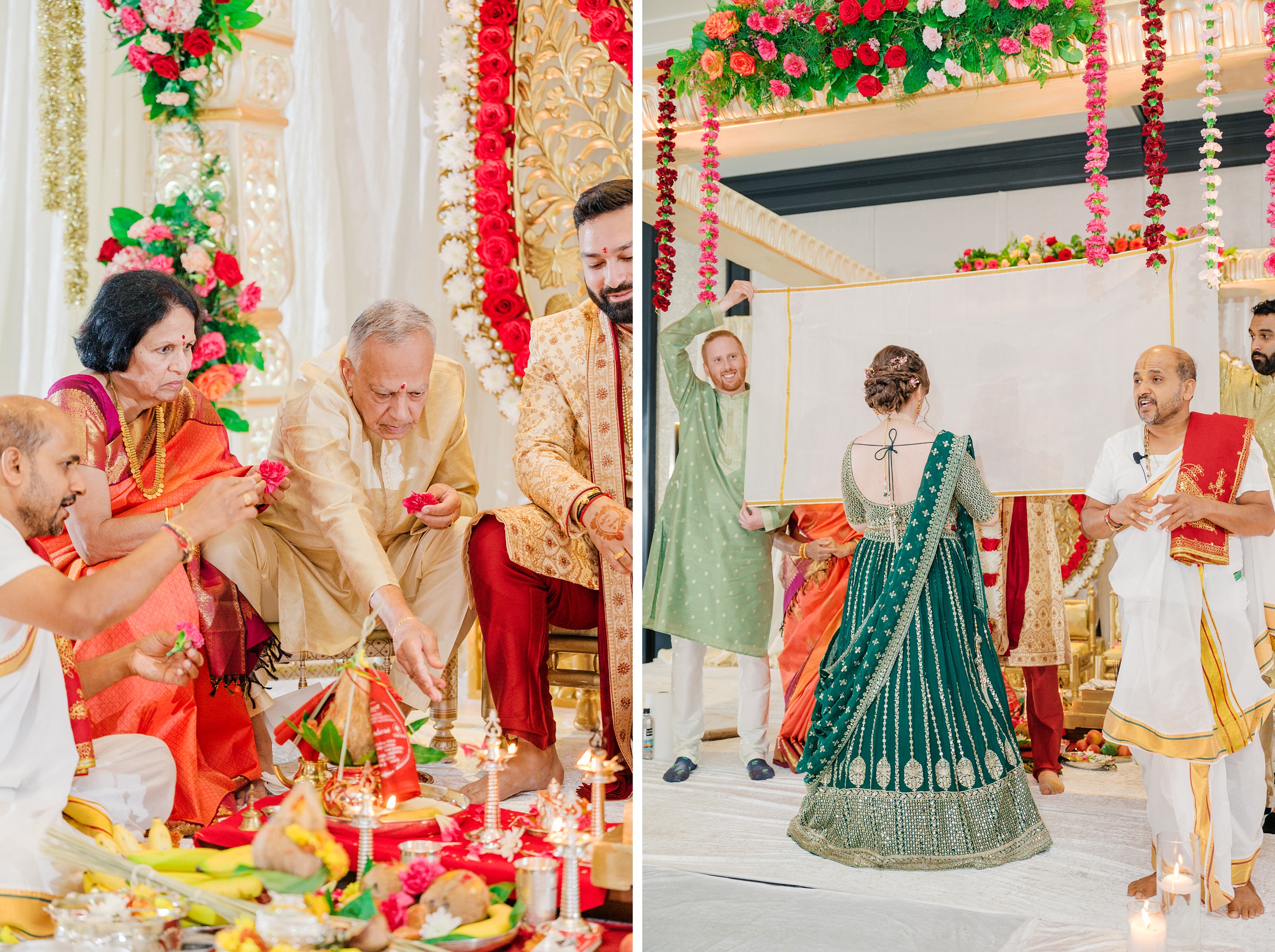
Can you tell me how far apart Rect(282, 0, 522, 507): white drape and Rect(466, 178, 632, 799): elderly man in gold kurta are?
0.27m

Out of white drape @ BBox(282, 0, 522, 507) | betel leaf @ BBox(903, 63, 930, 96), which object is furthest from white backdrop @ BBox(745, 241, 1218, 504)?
white drape @ BBox(282, 0, 522, 507)

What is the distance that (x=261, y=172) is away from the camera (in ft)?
8.38

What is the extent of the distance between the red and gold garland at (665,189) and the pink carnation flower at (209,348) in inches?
51.2

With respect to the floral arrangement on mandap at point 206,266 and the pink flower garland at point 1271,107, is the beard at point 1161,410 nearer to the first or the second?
the pink flower garland at point 1271,107

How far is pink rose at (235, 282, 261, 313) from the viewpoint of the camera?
254 cm

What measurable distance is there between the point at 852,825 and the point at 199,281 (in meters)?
2.26

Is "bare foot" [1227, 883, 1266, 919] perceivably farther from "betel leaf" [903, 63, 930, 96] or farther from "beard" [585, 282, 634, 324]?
"betel leaf" [903, 63, 930, 96]

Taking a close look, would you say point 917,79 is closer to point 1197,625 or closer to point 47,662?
point 1197,625

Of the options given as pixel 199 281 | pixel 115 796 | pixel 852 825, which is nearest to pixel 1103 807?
pixel 852 825

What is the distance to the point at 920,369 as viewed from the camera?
10.5 feet

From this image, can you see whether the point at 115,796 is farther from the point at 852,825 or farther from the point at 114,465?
the point at 852,825

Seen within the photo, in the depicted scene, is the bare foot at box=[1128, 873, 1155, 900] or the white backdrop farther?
the white backdrop

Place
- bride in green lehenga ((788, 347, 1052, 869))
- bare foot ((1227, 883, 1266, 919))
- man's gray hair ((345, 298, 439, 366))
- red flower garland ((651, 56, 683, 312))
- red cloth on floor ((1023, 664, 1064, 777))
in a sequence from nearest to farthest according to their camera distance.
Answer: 1. man's gray hair ((345, 298, 439, 366))
2. bare foot ((1227, 883, 1266, 919))
3. bride in green lehenga ((788, 347, 1052, 869))
4. red flower garland ((651, 56, 683, 312))
5. red cloth on floor ((1023, 664, 1064, 777))

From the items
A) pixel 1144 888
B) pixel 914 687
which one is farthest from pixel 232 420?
pixel 1144 888
